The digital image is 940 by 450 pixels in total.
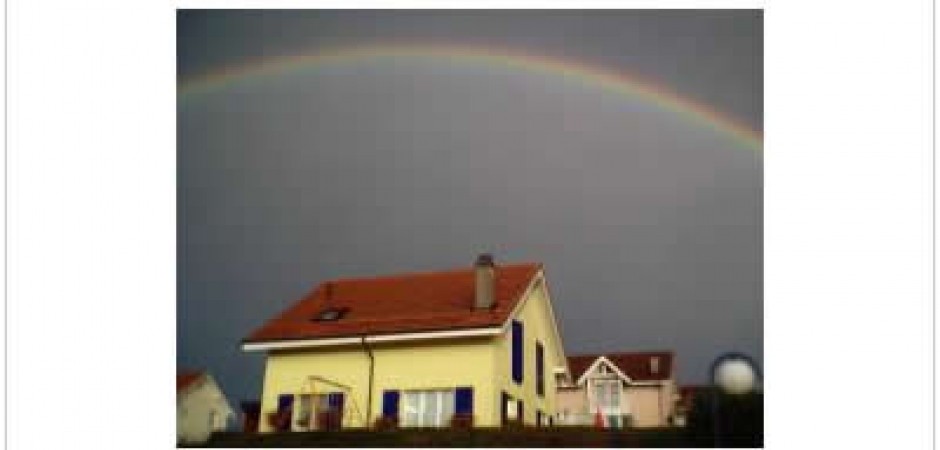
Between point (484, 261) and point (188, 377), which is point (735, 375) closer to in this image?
point (484, 261)

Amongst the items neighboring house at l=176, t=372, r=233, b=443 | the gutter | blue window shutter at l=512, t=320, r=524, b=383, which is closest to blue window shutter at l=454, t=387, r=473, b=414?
blue window shutter at l=512, t=320, r=524, b=383

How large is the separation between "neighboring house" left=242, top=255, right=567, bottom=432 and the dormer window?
2 centimetres

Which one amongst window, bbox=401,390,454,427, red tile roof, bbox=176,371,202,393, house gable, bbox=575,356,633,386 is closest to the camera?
window, bbox=401,390,454,427

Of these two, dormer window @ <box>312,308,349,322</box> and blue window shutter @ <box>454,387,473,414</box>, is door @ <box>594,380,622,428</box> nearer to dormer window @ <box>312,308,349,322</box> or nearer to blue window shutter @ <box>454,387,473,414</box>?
dormer window @ <box>312,308,349,322</box>

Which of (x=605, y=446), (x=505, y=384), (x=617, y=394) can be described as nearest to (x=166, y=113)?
(x=505, y=384)

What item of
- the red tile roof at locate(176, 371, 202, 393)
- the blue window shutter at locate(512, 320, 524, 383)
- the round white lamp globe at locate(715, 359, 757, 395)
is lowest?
the red tile roof at locate(176, 371, 202, 393)

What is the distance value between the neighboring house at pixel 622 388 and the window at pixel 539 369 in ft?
10.3

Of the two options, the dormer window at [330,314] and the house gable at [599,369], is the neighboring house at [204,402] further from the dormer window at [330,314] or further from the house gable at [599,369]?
the dormer window at [330,314]

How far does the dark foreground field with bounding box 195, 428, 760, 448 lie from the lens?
1259 centimetres

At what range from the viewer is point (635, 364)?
2714 centimetres

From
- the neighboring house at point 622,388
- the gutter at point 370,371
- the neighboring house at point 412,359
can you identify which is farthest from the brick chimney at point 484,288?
the neighboring house at point 622,388

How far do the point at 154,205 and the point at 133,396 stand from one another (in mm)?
2793

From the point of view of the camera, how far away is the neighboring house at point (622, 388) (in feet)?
80.0

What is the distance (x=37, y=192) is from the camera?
14078 mm
